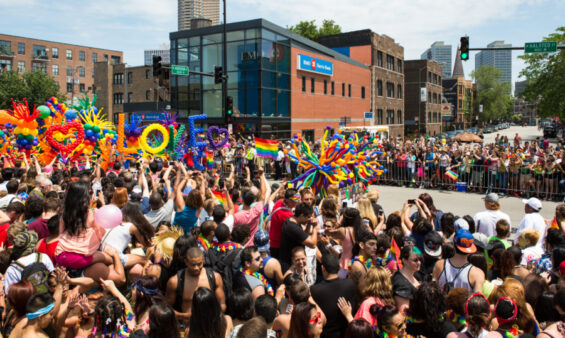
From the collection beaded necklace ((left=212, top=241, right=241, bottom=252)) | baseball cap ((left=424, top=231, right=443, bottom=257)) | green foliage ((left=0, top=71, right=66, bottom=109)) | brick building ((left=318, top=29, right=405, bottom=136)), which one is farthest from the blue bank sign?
green foliage ((left=0, top=71, right=66, bottom=109))

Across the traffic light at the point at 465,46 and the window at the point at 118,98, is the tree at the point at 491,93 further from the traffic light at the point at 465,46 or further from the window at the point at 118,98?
the traffic light at the point at 465,46

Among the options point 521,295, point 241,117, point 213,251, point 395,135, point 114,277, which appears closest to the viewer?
point 521,295

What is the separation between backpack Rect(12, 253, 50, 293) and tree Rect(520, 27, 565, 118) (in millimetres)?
41377

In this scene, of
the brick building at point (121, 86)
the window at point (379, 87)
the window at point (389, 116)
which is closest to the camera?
the window at point (379, 87)

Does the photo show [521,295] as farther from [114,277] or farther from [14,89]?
[14,89]

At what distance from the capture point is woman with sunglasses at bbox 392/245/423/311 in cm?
395

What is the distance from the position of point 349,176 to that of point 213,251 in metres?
5.47

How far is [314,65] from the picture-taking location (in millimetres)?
35562

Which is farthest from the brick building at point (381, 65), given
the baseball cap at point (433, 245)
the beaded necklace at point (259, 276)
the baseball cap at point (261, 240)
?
the beaded necklace at point (259, 276)

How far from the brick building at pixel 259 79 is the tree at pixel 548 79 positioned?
1910 cm

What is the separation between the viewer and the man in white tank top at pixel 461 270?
173 inches

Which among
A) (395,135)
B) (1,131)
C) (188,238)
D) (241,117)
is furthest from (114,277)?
(395,135)

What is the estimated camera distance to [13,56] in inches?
2734

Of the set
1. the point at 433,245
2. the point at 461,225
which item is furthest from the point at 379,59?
the point at 433,245
